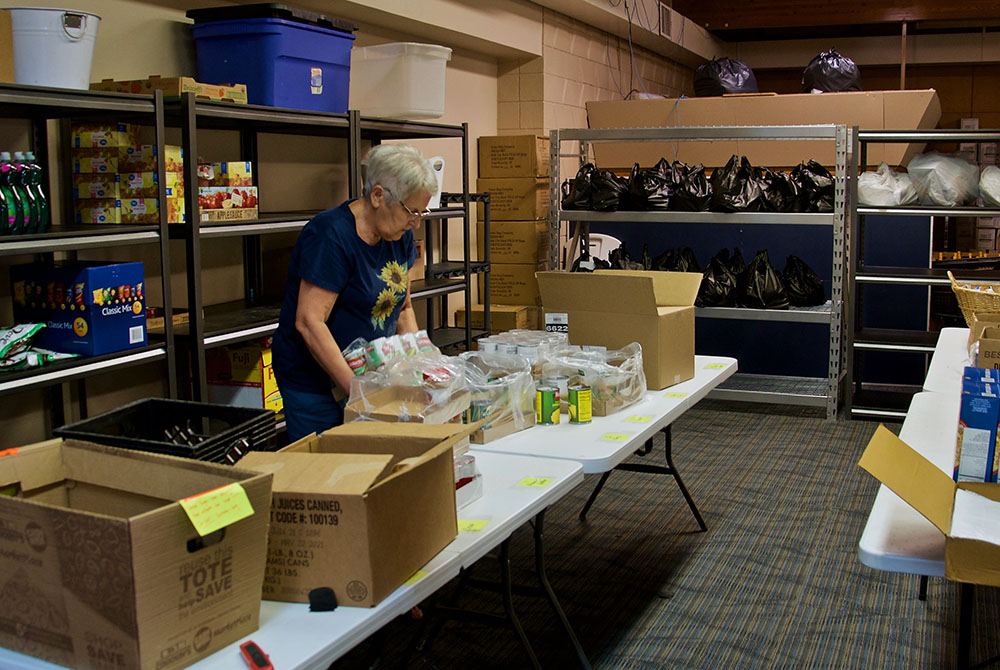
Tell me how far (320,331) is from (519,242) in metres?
4.17

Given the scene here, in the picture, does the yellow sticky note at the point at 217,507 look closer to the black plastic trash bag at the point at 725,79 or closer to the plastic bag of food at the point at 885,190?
the plastic bag of food at the point at 885,190

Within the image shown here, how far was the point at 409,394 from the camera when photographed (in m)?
2.32

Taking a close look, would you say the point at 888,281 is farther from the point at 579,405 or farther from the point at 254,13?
the point at 254,13

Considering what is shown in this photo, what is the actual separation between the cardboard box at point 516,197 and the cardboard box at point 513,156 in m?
0.05

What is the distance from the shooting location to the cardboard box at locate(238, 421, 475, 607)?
149 centimetres

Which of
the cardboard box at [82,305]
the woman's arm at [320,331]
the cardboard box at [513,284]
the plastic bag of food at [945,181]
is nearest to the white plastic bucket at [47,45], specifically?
the cardboard box at [82,305]

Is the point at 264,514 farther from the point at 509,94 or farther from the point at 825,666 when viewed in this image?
the point at 509,94

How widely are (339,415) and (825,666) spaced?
1.58 meters

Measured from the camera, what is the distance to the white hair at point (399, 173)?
2738 millimetres

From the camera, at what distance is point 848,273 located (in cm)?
547

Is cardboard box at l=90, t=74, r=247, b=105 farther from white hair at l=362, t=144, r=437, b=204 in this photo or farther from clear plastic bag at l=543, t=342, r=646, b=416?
clear plastic bag at l=543, t=342, r=646, b=416

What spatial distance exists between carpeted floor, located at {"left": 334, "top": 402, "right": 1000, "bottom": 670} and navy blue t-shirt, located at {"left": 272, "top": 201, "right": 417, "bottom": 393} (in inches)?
31.8

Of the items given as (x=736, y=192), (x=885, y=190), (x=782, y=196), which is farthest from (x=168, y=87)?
(x=885, y=190)

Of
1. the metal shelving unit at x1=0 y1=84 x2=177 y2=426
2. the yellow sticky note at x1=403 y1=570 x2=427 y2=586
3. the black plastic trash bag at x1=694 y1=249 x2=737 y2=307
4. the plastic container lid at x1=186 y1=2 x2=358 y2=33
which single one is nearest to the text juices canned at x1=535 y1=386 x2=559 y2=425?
the yellow sticky note at x1=403 y1=570 x2=427 y2=586
